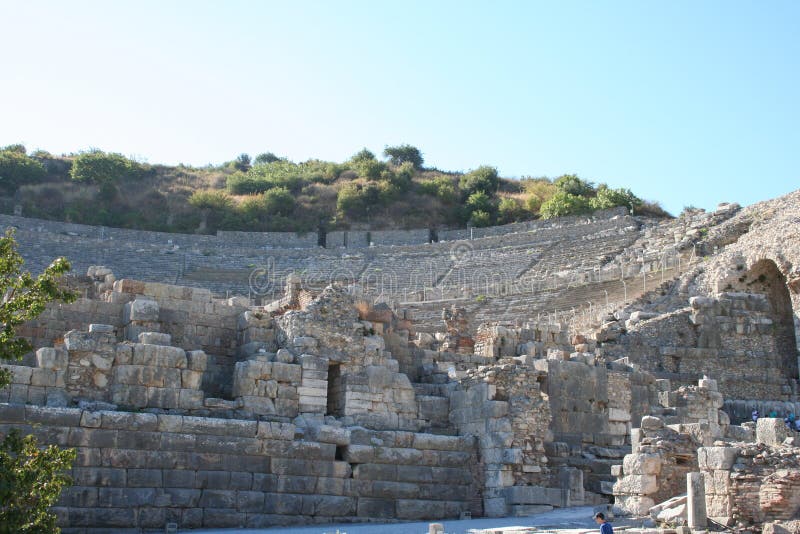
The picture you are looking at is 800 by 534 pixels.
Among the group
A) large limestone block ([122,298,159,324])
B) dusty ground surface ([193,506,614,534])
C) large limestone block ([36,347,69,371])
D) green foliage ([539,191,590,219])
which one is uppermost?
green foliage ([539,191,590,219])

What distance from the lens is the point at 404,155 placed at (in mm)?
77250

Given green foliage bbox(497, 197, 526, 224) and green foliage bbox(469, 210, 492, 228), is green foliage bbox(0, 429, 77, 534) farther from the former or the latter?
green foliage bbox(497, 197, 526, 224)

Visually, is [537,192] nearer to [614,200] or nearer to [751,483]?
[614,200]

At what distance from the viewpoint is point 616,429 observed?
17.3 m

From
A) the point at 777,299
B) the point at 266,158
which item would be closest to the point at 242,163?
the point at 266,158

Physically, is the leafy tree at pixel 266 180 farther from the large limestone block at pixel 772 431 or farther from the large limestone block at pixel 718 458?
the large limestone block at pixel 718 458

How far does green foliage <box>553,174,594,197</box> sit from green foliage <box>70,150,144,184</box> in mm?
30317

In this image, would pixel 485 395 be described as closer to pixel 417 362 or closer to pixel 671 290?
pixel 417 362

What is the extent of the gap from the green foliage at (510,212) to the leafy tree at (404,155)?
15.8 m

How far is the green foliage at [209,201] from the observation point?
63.7 metres

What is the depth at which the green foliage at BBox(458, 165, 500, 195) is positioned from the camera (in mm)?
68088

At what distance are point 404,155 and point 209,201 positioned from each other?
19288mm

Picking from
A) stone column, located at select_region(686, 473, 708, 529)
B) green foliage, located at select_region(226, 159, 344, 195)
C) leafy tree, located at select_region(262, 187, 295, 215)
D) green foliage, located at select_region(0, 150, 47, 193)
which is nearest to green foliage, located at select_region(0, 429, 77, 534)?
stone column, located at select_region(686, 473, 708, 529)

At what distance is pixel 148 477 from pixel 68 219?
166 feet
